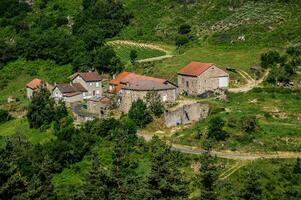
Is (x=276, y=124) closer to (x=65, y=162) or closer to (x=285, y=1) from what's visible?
(x=65, y=162)

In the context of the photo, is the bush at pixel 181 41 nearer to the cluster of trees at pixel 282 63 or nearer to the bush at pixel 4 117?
the cluster of trees at pixel 282 63

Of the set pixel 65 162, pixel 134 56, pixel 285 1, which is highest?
pixel 285 1

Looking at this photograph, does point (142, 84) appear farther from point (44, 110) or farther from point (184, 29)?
point (184, 29)

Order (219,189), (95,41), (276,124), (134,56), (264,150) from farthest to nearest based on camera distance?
(95,41)
(134,56)
(276,124)
(264,150)
(219,189)

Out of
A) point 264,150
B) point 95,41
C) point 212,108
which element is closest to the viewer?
point 264,150

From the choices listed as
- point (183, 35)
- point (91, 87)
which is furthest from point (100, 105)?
point (183, 35)

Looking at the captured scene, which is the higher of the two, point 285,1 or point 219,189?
point 285,1

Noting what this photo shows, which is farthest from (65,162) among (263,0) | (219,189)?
(263,0)

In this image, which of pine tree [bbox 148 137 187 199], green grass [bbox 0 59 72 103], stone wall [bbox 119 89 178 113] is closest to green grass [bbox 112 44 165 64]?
green grass [bbox 0 59 72 103]

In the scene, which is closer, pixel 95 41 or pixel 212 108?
pixel 212 108
